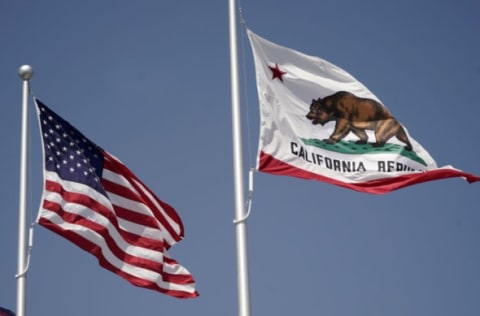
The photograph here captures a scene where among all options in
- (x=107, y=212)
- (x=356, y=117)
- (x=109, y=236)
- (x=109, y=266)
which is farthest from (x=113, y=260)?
(x=356, y=117)

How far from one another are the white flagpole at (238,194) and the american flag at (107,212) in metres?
3.33

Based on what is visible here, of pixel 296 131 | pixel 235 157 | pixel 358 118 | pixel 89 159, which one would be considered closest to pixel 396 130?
pixel 358 118

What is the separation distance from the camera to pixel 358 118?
22.3 meters

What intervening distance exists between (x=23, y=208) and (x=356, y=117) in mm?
6967

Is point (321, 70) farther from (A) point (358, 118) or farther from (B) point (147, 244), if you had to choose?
(B) point (147, 244)

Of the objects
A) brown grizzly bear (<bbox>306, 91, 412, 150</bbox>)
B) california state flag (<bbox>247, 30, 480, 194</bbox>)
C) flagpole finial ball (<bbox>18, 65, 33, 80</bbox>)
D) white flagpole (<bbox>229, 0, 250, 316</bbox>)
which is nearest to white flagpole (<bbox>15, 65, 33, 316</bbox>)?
flagpole finial ball (<bbox>18, 65, 33, 80</bbox>)

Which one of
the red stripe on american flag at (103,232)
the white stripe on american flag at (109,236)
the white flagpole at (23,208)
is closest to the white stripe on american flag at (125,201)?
the white stripe on american flag at (109,236)

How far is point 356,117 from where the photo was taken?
880 inches

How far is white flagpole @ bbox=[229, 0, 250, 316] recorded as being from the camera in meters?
18.3

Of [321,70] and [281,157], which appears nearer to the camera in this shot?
[281,157]

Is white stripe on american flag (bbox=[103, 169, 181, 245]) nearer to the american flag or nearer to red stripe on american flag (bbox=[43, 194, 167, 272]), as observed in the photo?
the american flag

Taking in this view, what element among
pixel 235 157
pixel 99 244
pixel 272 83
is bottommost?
pixel 99 244

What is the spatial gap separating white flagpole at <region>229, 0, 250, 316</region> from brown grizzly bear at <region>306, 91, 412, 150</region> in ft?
7.21

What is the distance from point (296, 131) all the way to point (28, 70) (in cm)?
562
